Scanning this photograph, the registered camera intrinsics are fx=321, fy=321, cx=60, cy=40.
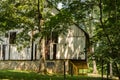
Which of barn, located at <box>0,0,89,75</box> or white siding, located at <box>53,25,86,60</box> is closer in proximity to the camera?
barn, located at <box>0,0,89,75</box>

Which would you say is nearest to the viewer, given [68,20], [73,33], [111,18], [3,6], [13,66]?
[111,18]

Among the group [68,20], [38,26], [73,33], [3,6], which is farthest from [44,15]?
[68,20]

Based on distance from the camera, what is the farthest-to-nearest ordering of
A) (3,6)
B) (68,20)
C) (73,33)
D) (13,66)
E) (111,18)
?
(13,66)
(73,33)
(3,6)
(68,20)
(111,18)

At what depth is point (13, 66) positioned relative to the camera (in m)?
34.9

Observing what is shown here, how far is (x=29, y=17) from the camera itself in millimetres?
26094

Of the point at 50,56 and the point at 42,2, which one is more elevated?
the point at 42,2

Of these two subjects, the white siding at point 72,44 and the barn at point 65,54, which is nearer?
the barn at point 65,54

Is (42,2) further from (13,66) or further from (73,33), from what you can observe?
(13,66)

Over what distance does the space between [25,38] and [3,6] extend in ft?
10.9

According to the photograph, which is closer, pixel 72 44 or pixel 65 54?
pixel 65 54

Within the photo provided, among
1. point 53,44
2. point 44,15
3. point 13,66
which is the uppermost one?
point 44,15

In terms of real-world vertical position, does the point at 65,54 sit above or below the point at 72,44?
below

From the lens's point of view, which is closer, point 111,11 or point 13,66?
point 111,11

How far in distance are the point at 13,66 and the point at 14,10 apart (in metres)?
10.9
